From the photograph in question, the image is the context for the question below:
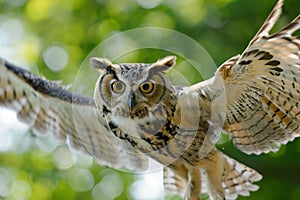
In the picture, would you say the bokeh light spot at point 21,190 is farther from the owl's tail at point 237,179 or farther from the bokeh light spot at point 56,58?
the owl's tail at point 237,179

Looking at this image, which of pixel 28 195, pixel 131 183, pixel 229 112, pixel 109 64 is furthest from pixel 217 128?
pixel 28 195

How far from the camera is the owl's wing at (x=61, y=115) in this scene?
4.43 metres

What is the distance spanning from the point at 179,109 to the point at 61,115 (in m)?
1.23

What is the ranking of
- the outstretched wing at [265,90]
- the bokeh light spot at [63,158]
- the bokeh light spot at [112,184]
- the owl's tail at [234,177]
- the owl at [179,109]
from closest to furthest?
the outstretched wing at [265,90] < the owl at [179,109] < the owl's tail at [234,177] < the bokeh light spot at [112,184] < the bokeh light spot at [63,158]

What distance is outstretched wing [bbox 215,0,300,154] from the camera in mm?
3179

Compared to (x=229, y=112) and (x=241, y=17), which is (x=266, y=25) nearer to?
(x=229, y=112)

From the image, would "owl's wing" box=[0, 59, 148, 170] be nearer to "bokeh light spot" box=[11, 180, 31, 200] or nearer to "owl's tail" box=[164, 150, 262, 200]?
"owl's tail" box=[164, 150, 262, 200]

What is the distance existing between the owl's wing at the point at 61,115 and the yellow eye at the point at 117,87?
2.70 ft

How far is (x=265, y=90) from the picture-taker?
3.64 metres

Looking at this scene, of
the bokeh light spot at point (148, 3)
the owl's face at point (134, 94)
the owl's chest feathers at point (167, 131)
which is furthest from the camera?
the bokeh light spot at point (148, 3)

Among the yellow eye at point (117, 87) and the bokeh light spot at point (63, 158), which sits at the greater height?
the bokeh light spot at point (63, 158)

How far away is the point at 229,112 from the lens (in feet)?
12.6

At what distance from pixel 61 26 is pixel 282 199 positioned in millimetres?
3457

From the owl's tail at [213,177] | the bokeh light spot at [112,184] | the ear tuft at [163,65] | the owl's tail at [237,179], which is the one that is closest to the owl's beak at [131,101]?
the ear tuft at [163,65]
